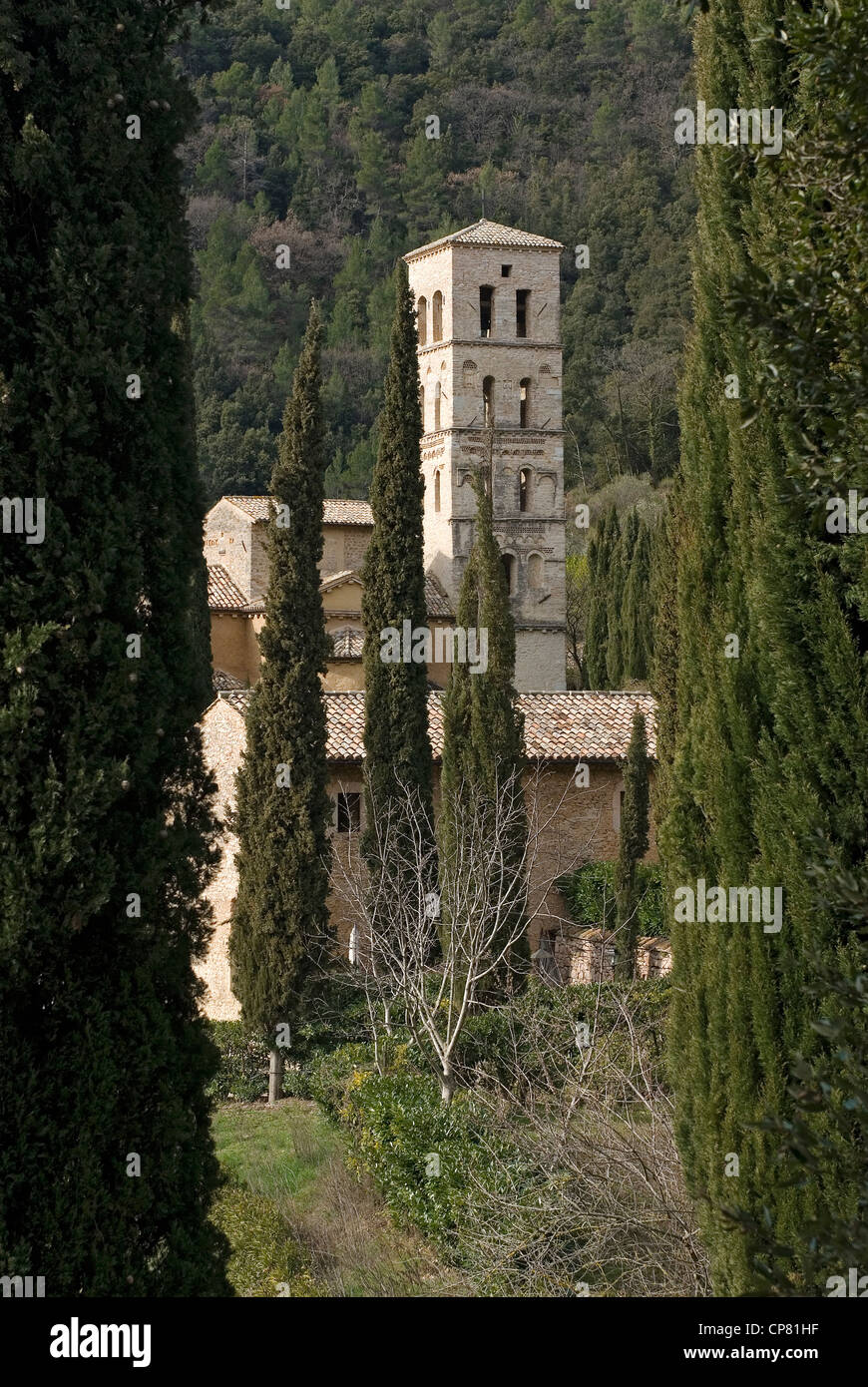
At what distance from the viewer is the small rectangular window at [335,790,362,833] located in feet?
70.2

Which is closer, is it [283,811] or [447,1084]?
[447,1084]

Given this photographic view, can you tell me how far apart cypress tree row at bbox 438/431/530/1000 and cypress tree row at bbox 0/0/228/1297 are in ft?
36.4

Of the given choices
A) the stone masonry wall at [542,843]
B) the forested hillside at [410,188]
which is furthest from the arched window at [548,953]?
the forested hillside at [410,188]

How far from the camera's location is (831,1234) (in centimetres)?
305

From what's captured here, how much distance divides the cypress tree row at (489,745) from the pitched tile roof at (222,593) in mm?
11791

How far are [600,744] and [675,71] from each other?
55.0 meters

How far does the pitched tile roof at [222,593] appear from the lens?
31.8 metres

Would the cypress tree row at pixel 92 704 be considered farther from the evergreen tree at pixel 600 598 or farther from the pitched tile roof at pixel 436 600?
the evergreen tree at pixel 600 598

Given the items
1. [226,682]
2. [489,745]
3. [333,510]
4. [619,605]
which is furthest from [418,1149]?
[619,605]

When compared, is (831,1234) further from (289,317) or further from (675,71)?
(675,71)

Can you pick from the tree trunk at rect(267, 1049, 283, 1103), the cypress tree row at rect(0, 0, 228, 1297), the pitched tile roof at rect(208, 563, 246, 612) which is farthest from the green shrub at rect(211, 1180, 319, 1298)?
the pitched tile roof at rect(208, 563, 246, 612)

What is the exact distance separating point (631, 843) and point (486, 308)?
2150 centimetres

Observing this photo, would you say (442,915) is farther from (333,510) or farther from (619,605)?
(619,605)

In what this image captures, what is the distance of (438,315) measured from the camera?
37.6 m
